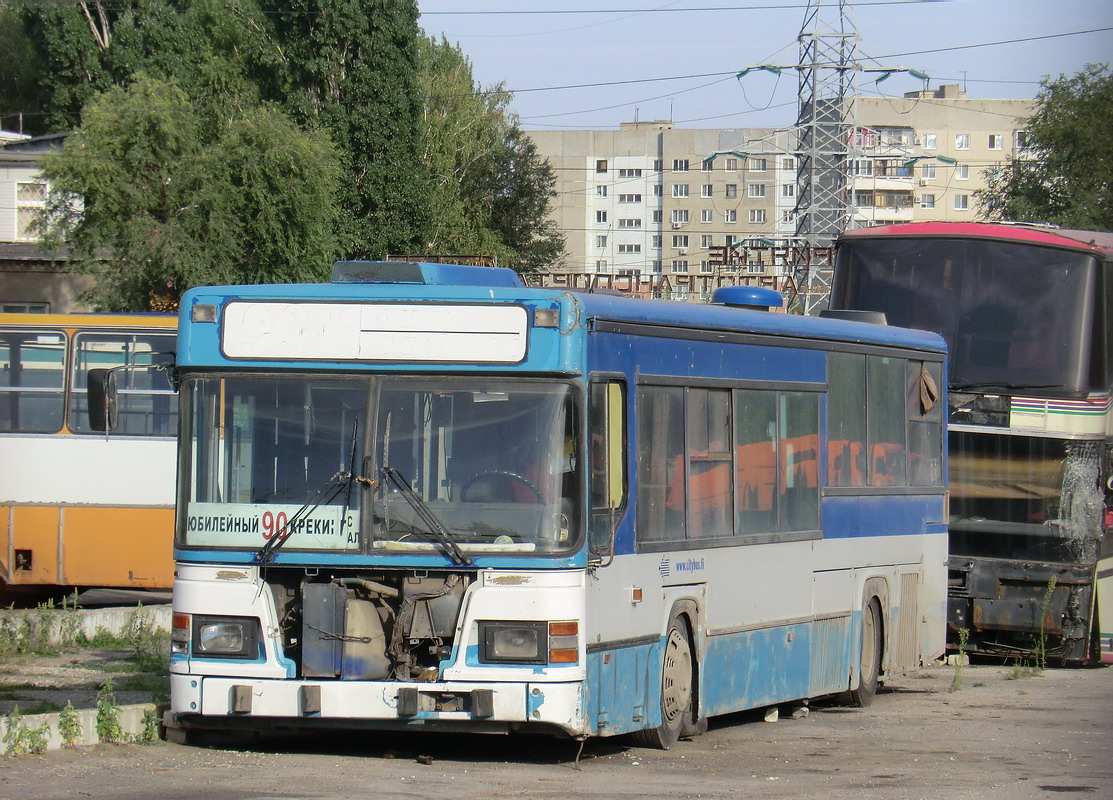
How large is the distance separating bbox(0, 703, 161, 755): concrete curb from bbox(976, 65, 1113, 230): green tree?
4202 cm

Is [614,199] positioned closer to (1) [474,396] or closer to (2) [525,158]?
(2) [525,158]

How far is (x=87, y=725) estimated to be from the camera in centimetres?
944

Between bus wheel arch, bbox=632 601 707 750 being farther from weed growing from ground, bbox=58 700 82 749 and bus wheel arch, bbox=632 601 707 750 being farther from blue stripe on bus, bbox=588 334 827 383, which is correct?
weed growing from ground, bbox=58 700 82 749

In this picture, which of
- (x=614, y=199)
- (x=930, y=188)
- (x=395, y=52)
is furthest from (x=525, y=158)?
(x=930, y=188)

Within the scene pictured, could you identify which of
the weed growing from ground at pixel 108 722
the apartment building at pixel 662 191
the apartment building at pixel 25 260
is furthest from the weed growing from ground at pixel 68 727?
the apartment building at pixel 662 191

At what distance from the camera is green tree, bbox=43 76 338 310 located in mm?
33656

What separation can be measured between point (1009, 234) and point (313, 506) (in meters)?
10.7

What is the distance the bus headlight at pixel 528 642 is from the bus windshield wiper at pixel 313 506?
1.04 m

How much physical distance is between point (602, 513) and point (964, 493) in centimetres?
891

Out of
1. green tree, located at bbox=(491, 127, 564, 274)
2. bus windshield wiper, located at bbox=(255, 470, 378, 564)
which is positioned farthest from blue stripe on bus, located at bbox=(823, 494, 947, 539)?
green tree, located at bbox=(491, 127, 564, 274)

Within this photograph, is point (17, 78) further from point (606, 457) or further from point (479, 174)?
point (606, 457)

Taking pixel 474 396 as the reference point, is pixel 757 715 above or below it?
below

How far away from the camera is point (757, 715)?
42.1ft

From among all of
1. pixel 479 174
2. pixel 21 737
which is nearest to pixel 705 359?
pixel 21 737
